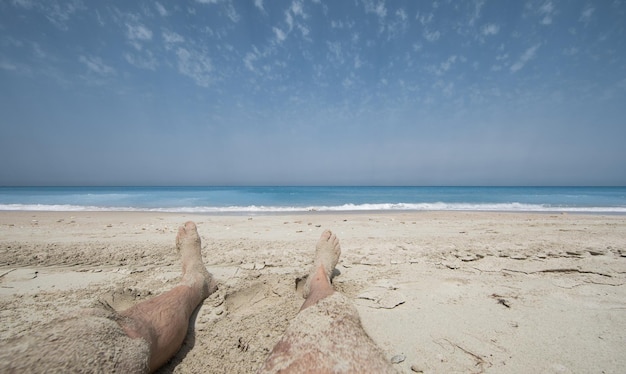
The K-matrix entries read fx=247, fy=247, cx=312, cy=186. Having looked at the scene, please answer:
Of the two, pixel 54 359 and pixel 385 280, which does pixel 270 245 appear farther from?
pixel 54 359

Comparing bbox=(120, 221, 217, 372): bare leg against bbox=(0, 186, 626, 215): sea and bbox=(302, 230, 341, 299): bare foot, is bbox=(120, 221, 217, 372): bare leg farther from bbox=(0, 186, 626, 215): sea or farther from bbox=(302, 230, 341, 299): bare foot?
bbox=(0, 186, 626, 215): sea

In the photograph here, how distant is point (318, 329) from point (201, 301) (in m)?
1.28

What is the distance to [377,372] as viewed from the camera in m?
1.06

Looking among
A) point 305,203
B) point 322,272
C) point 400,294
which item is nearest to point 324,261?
point 322,272

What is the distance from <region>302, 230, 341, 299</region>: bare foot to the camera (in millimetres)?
2169

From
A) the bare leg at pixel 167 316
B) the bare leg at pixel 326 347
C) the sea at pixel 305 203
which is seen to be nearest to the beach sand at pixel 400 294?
the bare leg at pixel 167 316

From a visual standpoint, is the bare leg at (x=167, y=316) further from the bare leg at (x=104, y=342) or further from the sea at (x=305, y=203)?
the sea at (x=305, y=203)

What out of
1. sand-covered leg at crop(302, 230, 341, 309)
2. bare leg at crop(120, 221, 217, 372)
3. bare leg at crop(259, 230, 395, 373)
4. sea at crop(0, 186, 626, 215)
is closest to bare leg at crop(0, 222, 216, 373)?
bare leg at crop(120, 221, 217, 372)

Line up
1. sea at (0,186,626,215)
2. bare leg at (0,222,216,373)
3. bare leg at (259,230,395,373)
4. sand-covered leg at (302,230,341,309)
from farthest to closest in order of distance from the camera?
1. sea at (0,186,626,215)
2. sand-covered leg at (302,230,341,309)
3. bare leg at (259,230,395,373)
4. bare leg at (0,222,216,373)

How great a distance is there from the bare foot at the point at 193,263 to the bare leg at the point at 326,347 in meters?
1.22

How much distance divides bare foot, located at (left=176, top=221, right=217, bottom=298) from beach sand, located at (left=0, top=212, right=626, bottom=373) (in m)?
0.12

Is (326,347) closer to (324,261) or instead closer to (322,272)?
(322,272)

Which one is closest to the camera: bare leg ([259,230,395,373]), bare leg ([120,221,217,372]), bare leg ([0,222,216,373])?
bare leg ([0,222,216,373])

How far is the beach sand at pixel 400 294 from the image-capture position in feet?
4.62
